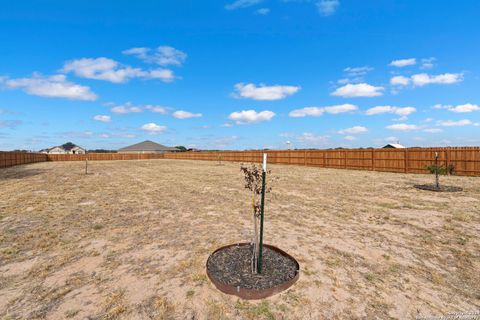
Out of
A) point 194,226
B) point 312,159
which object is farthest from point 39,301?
point 312,159

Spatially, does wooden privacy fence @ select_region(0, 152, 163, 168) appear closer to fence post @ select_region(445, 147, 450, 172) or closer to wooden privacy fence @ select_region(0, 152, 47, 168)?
wooden privacy fence @ select_region(0, 152, 47, 168)

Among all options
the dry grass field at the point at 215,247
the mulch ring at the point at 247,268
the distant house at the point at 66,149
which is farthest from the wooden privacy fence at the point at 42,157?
the mulch ring at the point at 247,268

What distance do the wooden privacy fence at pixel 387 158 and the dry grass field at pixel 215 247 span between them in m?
7.26

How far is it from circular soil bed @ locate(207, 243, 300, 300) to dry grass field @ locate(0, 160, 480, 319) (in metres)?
0.11

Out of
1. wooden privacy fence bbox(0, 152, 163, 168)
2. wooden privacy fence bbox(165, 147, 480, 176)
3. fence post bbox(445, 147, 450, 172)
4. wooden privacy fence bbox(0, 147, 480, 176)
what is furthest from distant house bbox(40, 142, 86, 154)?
fence post bbox(445, 147, 450, 172)

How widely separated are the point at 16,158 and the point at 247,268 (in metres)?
34.9

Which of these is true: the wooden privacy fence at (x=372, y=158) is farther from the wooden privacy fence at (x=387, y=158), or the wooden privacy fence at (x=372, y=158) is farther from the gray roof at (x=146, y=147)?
the gray roof at (x=146, y=147)

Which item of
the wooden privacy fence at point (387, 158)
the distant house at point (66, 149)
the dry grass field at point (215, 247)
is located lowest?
the dry grass field at point (215, 247)

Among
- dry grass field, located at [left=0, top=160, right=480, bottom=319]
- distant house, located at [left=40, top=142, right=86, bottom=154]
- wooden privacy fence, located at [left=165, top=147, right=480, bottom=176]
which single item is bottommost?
dry grass field, located at [left=0, top=160, right=480, bottom=319]

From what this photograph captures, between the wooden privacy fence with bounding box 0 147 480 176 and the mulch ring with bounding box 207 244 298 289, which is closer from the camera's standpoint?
the mulch ring with bounding box 207 244 298 289

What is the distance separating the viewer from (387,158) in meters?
16.3

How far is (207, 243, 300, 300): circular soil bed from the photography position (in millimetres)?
2791

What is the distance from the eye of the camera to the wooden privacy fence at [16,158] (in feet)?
76.0

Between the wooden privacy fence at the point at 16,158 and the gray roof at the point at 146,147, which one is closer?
the wooden privacy fence at the point at 16,158
